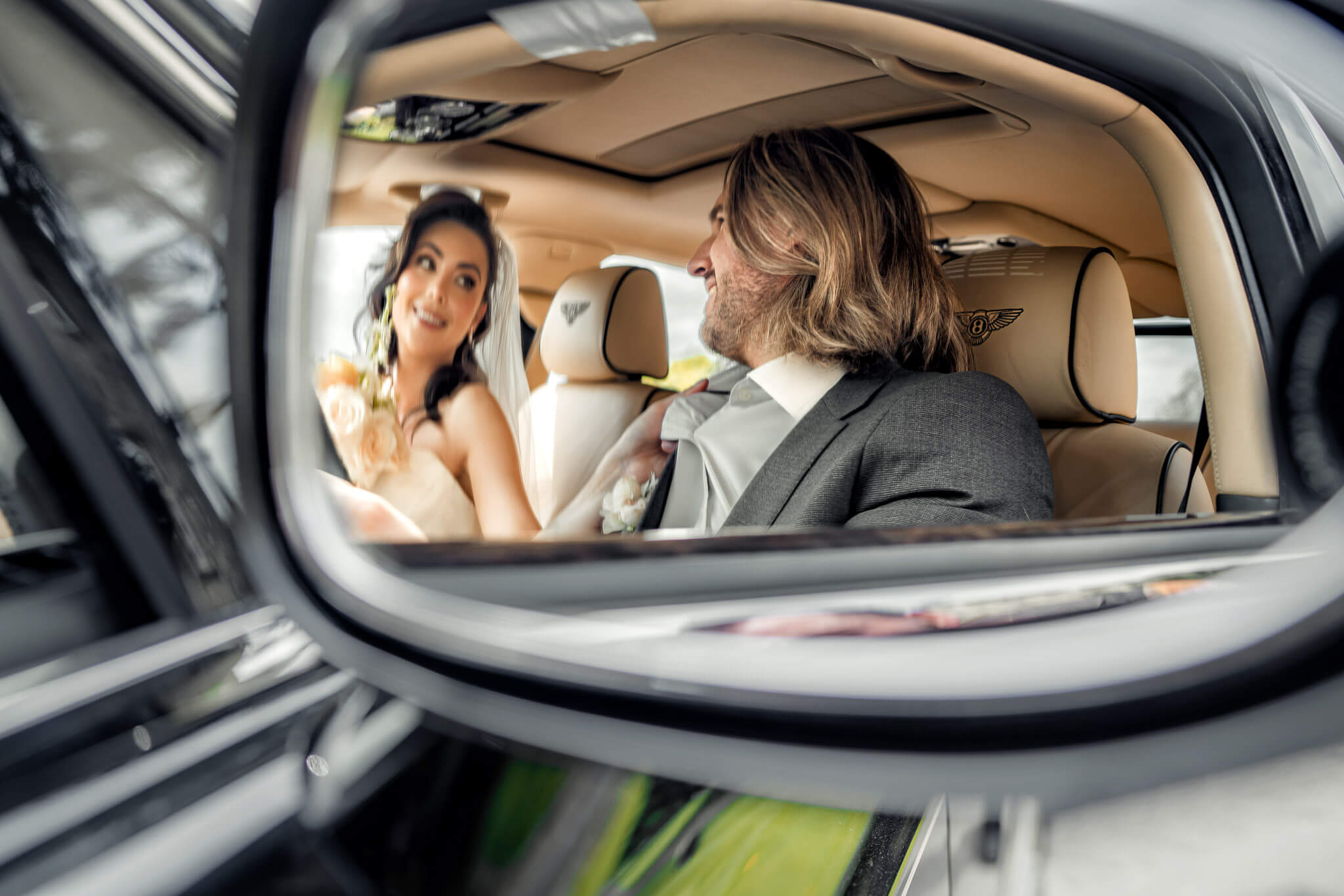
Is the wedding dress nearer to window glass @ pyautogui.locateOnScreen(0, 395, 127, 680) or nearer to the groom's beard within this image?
window glass @ pyautogui.locateOnScreen(0, 395, 127, 680)

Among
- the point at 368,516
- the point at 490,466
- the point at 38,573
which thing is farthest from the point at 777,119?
the point at 38,573

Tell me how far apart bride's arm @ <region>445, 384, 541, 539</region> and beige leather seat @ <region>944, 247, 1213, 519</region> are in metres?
1.35

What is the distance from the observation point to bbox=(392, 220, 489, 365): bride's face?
4.61 ft

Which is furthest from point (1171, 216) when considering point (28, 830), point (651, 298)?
point (28, 830)

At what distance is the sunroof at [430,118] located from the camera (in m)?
1.46

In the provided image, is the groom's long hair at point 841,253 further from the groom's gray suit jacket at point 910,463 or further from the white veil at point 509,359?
the white veil at point 509,359

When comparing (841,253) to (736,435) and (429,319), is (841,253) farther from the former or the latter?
(429,319)

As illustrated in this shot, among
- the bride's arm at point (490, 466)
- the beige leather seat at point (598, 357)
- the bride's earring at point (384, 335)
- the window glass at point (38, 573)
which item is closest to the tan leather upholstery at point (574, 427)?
the beige leather seat at point (598, 357)

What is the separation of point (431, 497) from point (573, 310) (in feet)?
2.86

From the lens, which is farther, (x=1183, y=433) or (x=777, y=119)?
(x=777, y=119)

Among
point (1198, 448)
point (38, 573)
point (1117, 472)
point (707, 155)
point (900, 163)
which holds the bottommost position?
point (1117, 472)

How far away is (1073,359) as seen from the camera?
7.42 ft

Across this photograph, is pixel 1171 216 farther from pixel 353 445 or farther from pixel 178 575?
pixel 178 575

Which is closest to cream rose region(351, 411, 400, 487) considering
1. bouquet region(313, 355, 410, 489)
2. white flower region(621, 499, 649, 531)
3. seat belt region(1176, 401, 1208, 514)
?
bouquet region(313, 355, 410, 489)
